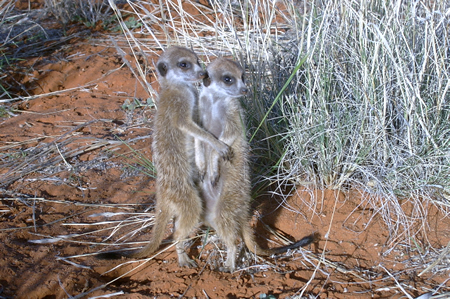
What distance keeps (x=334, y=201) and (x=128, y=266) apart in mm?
1255

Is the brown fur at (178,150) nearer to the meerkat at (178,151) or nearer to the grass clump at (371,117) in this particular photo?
the meerkat at (178,151)

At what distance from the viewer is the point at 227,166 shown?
239 cm

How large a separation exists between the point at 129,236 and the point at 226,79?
108cm

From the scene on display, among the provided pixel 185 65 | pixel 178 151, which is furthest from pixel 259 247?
pixel 185 65

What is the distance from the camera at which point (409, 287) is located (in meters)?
2.09

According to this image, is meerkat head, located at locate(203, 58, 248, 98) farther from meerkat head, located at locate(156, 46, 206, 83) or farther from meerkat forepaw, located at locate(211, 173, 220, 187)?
meerkat forepaw, located at locate(211, 173, 220, 187)

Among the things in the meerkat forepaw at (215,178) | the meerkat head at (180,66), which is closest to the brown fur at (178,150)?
the meerkat head at (180,66)

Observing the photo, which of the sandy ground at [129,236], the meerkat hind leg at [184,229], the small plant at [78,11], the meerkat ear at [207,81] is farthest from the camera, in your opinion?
the small plant at [78,11]

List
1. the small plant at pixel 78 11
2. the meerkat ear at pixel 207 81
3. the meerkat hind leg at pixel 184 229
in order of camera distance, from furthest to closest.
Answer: the small plant at pixel 78 11 < the meerkat ear at pixel 207 81 < the meerkat hind leg at pixel 184 229

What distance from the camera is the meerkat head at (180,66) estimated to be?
241 centimetres

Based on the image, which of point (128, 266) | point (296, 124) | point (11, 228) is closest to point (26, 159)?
point (11, 228)

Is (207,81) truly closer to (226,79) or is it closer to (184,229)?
(226,79)

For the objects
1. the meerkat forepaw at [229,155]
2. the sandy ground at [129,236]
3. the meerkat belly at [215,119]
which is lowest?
the sandy ground at [129,236]

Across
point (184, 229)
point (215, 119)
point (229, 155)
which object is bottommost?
point (184, 229)
